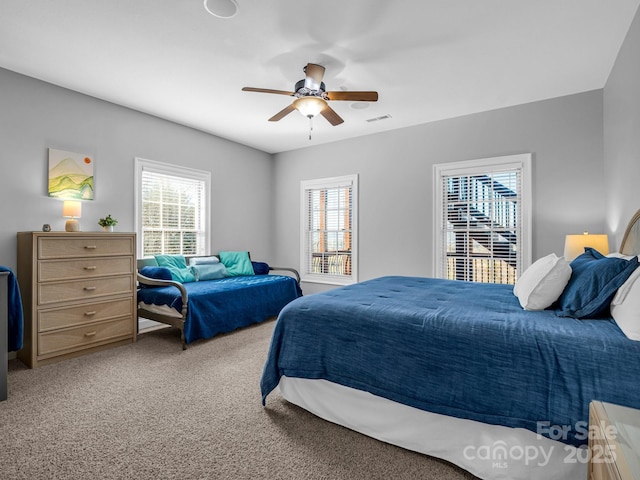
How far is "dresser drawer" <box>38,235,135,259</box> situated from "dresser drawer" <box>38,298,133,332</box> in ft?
1.68

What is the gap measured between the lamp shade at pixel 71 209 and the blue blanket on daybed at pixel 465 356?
8.94ft

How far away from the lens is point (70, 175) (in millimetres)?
3633

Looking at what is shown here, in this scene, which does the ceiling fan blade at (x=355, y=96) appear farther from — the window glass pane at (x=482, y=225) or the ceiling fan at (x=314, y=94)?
the window glass pane at (x=482, y=225)

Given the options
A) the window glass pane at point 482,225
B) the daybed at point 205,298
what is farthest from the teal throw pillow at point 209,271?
the window glass pane at point 482,225

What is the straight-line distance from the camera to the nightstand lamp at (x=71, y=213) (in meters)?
3.42

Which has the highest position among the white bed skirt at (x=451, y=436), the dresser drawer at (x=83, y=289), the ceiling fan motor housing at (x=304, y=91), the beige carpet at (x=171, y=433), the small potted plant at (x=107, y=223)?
the ceiling fan motor housing at (x=304, y=91)

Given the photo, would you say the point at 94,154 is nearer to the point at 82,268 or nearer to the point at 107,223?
the point at 107,223

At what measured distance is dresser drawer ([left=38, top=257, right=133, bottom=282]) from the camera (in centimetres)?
305

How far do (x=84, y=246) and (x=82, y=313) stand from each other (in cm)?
66

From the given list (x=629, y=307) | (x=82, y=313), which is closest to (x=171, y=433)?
(x=82, y=313)

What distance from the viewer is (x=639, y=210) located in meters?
2.31

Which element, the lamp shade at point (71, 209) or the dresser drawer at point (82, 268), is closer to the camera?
the dresser drawer at point (82, 268)

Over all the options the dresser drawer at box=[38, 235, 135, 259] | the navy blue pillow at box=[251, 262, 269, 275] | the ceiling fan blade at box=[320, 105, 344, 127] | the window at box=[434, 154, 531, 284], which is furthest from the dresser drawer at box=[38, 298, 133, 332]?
the window at box=[434, 154, 531, 284]

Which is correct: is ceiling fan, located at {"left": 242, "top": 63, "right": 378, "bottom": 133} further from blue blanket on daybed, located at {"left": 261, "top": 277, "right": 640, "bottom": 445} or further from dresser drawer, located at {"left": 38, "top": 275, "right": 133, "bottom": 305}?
dresser drawer, located at {"left": 38, "top": 275, "right": 133, "bottom": 305}
